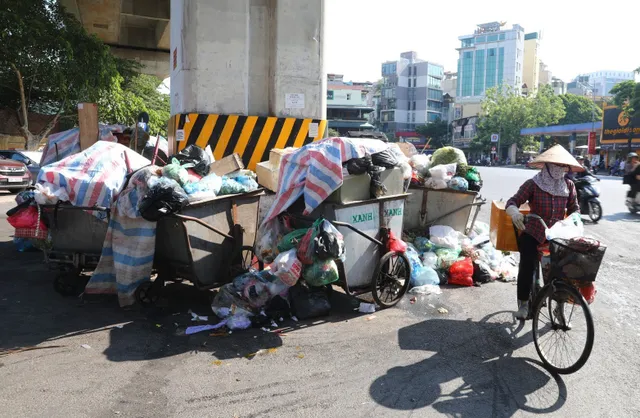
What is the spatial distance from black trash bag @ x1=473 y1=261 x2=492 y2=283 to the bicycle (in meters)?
2.39

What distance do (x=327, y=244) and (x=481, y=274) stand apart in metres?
2.84

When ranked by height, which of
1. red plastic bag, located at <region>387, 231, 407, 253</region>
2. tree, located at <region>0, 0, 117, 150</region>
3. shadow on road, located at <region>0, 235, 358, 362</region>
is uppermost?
tree, located at <region>0, 0, 117, 150</region>

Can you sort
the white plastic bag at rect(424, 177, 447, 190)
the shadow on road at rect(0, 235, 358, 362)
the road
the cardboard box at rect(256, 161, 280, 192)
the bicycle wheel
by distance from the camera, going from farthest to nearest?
the white plastic bag at rect(424, 177, 447, 190) → the cardboard box at rect(256, 161, 280, 192) → the shadow on road at rect(0, 235, 358, 362) → the bicycle wheel → the road

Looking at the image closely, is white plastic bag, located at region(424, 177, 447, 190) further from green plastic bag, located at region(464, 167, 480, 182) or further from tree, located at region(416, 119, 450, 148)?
tree, located at region(416, 119, 450, 148)

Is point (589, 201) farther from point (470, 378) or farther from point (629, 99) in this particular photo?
point (629, 99)

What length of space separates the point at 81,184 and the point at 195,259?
1.50m

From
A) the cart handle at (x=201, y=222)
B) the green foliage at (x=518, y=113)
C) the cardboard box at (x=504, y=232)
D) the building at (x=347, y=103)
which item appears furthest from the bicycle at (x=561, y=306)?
the building at (x=347, y=103)

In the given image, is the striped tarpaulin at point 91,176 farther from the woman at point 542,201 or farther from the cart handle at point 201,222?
the woman at point 542,201

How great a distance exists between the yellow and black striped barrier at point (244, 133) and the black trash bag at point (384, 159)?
121 inches

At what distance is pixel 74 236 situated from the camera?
5.67 metres

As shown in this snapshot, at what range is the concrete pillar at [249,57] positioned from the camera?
25.9 ft

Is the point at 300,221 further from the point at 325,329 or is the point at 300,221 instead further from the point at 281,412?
the point at 281,412

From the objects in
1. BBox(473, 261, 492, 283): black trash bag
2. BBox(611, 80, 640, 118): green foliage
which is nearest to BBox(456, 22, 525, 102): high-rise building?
BBox(611, 80, 640, 118): green foliage

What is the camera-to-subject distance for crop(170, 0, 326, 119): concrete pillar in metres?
7.90
